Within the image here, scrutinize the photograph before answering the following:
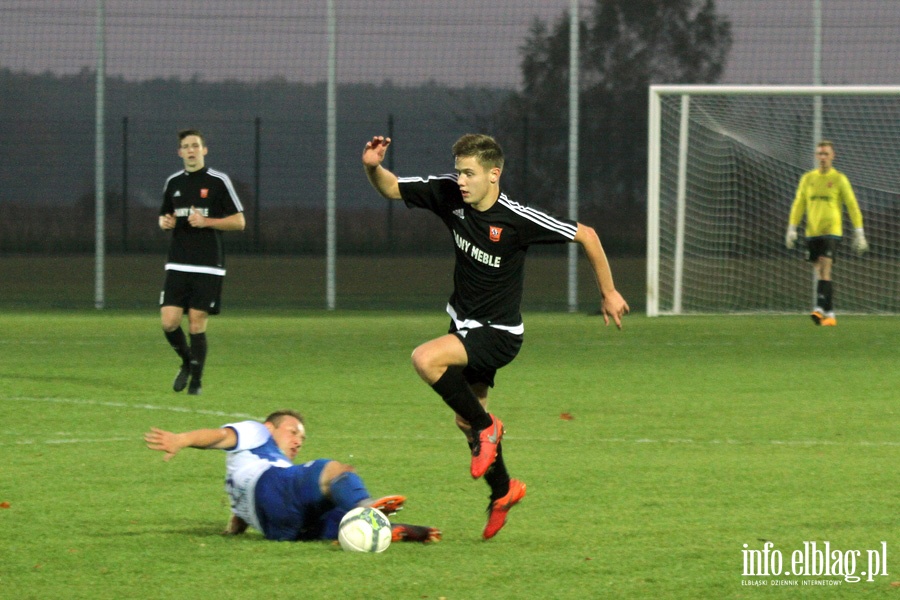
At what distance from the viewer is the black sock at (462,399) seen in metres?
6.20

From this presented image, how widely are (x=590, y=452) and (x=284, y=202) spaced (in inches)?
900

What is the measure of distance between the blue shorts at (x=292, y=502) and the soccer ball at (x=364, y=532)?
0.58 ft

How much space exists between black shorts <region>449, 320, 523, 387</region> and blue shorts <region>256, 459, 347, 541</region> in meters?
0.91

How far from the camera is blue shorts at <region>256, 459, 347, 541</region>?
5.82 meters

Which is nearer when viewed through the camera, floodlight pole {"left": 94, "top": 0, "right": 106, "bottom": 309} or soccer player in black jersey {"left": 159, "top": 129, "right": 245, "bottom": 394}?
soccer player in black jersey {"left": 159, "top": 129, "right": 245, "bottom": 394}

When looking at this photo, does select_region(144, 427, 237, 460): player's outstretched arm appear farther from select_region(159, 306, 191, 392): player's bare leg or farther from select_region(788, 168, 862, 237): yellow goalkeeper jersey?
select_region(788, 168, 862, 237): yellow goalkeeper jersey

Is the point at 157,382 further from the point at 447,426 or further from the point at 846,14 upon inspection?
the point at 846,14

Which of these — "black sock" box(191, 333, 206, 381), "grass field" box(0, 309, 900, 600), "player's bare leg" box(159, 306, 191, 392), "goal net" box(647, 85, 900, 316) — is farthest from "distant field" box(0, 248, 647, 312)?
"black sock" box(191, 333, 206, 381)

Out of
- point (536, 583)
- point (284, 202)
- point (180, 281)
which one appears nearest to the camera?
point (536, 583)

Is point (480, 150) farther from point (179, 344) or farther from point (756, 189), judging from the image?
point (756, 189)

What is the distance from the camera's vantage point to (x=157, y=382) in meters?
11.9

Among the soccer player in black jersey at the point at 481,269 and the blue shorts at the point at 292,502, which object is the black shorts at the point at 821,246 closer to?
the soccer player in black jersey at the point at 481,269

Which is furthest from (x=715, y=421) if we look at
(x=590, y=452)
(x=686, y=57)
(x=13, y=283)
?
(x=686, y=57)

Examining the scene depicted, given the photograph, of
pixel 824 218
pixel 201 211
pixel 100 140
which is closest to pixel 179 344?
pixel 201 211
